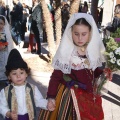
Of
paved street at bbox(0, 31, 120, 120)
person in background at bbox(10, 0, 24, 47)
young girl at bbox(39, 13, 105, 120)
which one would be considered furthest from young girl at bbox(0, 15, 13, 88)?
person in background at bbox(10, 0, 24, 47)

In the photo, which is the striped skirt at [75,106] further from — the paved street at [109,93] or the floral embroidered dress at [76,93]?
the paved street at [109,93]

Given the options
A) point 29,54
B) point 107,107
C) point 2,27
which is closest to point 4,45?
point 2,27

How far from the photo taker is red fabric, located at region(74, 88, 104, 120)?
247cm

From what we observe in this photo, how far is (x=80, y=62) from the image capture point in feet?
8.14

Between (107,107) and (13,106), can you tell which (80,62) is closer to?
(13,106)

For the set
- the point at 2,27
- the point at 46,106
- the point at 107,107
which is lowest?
the point at 107,107

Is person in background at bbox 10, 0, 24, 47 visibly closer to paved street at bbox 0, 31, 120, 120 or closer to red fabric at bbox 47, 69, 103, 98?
paved street at bbox 0, 31, 120, 120

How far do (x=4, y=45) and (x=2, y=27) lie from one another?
325 millimetres

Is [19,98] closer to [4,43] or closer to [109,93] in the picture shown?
[4,43]

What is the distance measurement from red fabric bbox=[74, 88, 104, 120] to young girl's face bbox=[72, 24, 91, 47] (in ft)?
1.48

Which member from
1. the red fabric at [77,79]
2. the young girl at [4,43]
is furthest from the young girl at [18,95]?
the young girl at [4,43]

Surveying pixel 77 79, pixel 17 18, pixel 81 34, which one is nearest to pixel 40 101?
pixel 77 79

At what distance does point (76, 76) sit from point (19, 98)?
556mm

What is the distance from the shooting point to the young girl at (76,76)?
244cm
